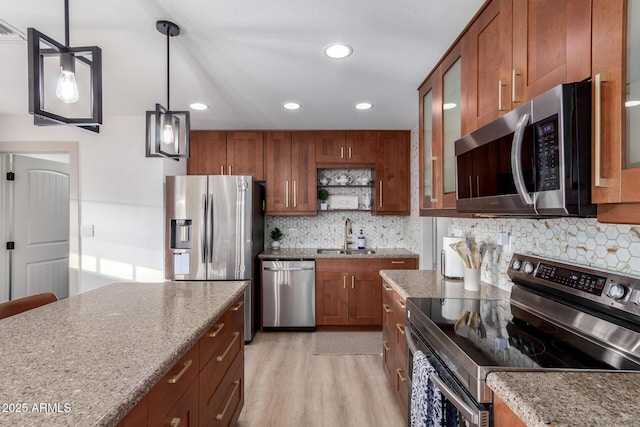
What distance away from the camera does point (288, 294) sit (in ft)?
12.0

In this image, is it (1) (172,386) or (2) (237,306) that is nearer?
(1) (172,386)

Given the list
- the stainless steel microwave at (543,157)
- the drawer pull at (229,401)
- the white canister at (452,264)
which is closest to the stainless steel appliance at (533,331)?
the stainless steel microwave at (543,157)

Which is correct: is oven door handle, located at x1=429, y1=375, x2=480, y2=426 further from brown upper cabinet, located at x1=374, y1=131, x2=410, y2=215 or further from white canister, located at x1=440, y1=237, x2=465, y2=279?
brown upper cabinet, located at x1=374, y1=131, x2=410, y2=215

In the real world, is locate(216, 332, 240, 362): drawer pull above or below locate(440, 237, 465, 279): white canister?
below

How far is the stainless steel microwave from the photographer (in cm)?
94

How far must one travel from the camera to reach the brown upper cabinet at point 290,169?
3914 millimetres

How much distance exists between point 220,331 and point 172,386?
542mm

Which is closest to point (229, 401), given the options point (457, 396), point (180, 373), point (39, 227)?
point (180, 373)

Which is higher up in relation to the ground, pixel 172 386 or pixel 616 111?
pixel 616 111

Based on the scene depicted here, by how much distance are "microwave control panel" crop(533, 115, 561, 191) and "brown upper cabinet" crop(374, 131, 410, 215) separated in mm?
2832

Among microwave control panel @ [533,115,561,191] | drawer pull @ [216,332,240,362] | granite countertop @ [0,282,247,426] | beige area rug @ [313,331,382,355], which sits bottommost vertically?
beige area rug @ [313,331,382,355]

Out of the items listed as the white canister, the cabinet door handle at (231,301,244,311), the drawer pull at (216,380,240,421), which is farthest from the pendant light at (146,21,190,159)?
the white canister

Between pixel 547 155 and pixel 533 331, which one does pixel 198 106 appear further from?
pixel 533 331

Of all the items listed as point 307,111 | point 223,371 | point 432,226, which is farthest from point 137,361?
point 432,226
